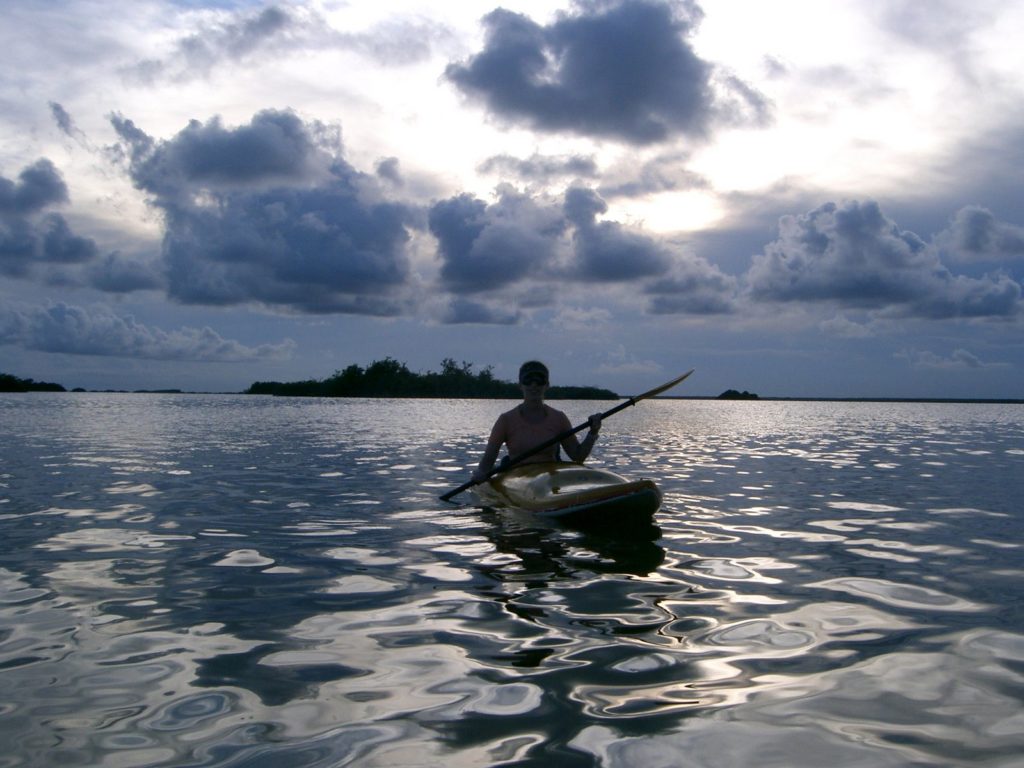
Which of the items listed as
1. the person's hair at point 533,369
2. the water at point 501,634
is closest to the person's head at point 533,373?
the person's hair at point 533,369

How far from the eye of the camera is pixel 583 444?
1040 centimetres

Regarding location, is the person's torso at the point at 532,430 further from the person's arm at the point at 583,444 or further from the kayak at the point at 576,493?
the kayak at the point at 576,493

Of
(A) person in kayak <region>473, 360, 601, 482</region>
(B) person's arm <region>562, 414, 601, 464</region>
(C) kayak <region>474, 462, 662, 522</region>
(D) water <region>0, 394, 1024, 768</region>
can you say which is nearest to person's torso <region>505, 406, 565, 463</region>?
(A) person in kayak <region>473, 360, 601, 482</region>

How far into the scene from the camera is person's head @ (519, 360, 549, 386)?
32.1ft

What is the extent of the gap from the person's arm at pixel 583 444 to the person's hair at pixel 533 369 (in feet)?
2.51

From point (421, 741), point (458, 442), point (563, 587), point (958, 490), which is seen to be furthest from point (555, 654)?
point (458, 442)

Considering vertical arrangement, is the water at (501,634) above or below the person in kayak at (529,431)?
below

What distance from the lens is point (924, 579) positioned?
A: 6.29 metres

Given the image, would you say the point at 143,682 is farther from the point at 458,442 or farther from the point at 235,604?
the point at 458,442

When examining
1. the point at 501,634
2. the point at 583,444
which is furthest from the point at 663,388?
the point at 501,634

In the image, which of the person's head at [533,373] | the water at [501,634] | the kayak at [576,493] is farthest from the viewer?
the person's head at [533,373]

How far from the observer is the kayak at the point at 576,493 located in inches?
319

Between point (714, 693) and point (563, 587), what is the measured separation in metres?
2.31

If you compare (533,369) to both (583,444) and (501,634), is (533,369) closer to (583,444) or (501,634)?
(583,444)
